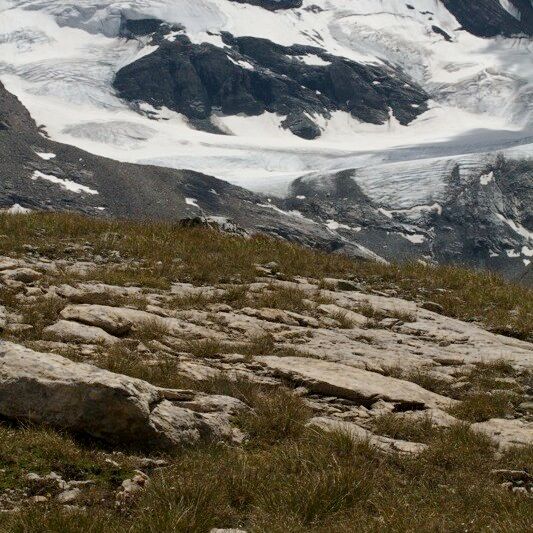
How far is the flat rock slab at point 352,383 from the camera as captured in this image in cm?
705

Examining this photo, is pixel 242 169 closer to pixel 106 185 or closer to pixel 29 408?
pixel 106 185

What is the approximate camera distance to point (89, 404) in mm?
5344

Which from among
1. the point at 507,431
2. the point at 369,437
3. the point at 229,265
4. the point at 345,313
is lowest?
the point at 229,265

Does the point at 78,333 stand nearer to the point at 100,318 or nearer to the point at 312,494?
the point at 100,318

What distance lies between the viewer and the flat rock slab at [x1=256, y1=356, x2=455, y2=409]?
7.05 metres

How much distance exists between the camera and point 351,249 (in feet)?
508

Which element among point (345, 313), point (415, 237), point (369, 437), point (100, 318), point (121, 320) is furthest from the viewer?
point (415, 237)

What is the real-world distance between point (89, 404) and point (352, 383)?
8.99 feet

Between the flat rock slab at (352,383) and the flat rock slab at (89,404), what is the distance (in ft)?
5.69

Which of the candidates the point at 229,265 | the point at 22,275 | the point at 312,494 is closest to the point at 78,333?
the point at 22,275

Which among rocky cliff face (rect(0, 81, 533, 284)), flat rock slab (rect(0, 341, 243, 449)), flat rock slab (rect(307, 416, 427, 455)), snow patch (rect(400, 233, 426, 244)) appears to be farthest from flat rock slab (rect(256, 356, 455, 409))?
snow patch (rect(400, 233, 426, 244))

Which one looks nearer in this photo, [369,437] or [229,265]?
[369,437]

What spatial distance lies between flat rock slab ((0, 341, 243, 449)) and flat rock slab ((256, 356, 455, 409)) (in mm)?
1733

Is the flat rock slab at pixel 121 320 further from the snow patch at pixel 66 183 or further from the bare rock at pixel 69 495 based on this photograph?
the snow patch at pixel 66 183
